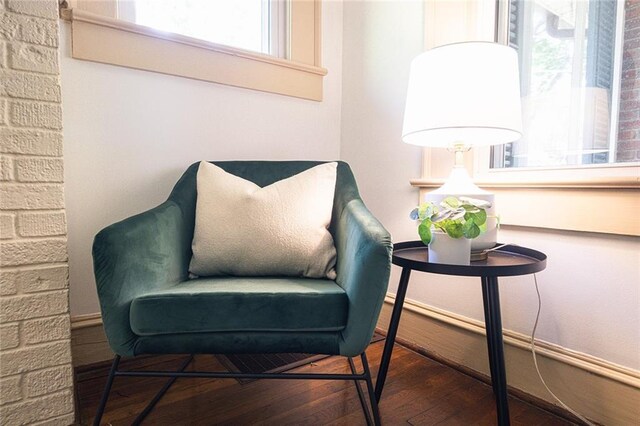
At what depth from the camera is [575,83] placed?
1252mm

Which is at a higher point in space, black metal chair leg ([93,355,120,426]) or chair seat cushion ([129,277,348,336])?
chair seat cushion ([129,277,348,336])

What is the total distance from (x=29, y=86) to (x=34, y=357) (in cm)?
72

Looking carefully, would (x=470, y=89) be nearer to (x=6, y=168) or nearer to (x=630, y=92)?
(x=630, y=92)

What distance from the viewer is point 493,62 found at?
3.47ft

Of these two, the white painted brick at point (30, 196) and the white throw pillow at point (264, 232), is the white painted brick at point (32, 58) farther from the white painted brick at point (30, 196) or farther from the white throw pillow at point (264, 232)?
the white throw pillow at point (264, 232)

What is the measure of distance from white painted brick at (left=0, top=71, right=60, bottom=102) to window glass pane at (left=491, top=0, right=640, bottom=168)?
1.42m

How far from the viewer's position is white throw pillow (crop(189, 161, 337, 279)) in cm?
121

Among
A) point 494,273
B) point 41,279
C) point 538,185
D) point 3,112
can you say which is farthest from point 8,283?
point 538,185

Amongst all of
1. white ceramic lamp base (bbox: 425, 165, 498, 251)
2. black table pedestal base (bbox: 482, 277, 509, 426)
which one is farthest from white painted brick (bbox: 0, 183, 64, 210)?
black table pedestal base (bbox: 482, 277, 509, 426)

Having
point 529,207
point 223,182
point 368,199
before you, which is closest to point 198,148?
point 223,182

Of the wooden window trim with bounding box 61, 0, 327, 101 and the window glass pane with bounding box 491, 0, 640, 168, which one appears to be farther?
the wooden window trim with bounding box 61, 0, 327, 101

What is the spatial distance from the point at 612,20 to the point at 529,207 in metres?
0.59

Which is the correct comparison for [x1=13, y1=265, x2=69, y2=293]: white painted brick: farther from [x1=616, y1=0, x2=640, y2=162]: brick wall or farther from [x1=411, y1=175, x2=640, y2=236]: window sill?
[x1=616, y1=0, x2=640, y2=162]: brick wall

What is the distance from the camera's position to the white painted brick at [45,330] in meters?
1.06
